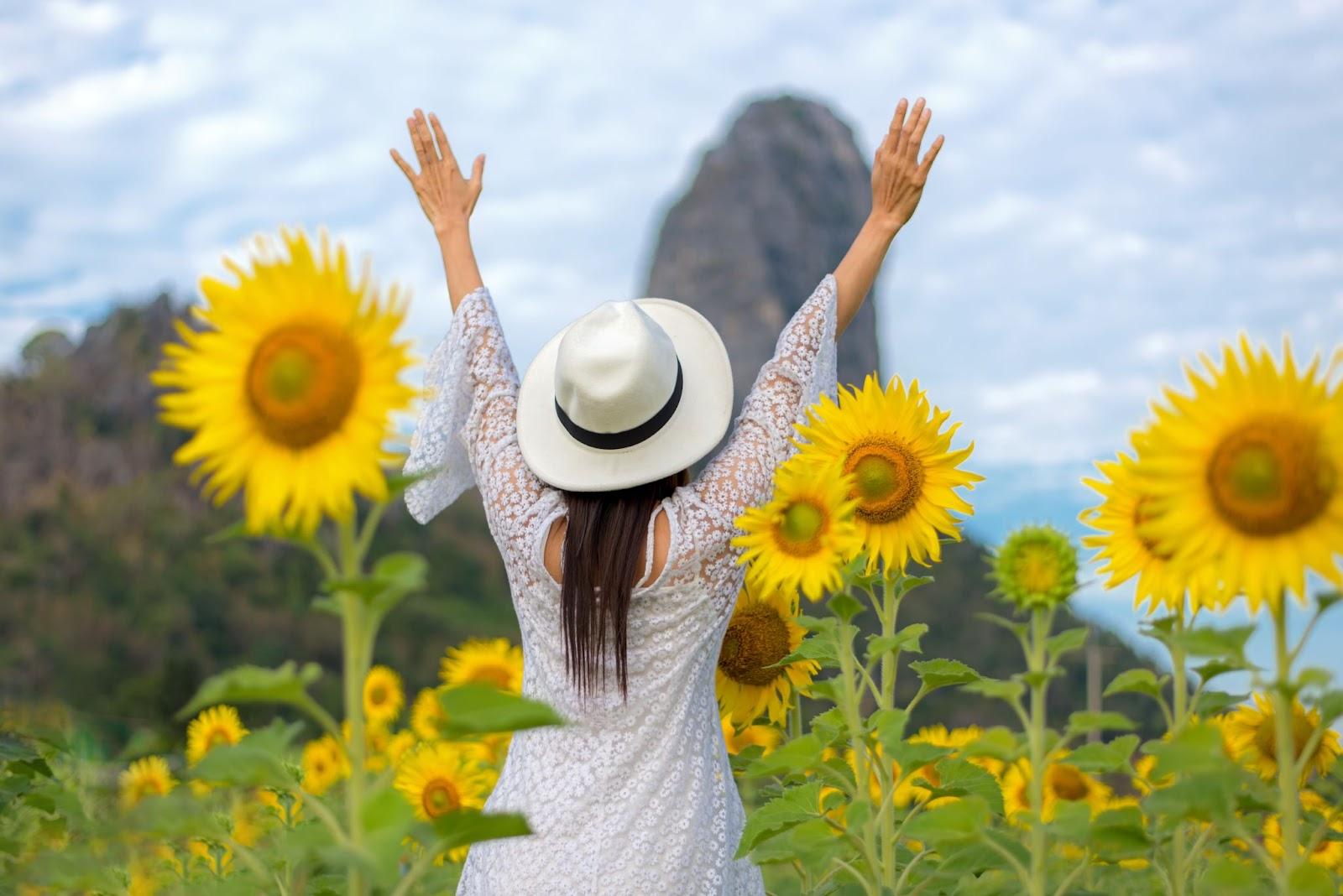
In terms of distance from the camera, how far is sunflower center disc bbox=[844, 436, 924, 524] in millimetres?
2592

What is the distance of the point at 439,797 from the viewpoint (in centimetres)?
391

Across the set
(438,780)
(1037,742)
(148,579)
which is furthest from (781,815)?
(148,579)

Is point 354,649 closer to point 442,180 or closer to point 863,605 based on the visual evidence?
point 863,605

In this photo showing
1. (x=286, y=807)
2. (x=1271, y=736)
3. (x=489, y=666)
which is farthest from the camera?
(x=489, y=666)

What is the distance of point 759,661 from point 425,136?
1.40 meters

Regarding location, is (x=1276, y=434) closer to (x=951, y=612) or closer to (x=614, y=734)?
(x=614, y=734)

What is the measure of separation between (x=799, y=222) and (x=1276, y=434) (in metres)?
101

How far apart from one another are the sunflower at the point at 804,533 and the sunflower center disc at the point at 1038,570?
362mm

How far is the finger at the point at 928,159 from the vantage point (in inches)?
116

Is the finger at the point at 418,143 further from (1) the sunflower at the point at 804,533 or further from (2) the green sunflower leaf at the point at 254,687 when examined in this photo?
(2) the green sunflower leaf at the point at 254,687

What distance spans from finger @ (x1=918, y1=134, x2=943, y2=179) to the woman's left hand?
38.6 inches

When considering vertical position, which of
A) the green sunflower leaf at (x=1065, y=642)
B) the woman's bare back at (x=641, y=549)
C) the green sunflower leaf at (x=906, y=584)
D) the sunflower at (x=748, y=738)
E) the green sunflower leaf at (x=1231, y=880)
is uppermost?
the woman's bare back at (x=641, y=549)

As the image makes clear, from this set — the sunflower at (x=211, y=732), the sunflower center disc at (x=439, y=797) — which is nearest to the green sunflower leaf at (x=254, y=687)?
the sunflower center disc at (x=439, y=797)

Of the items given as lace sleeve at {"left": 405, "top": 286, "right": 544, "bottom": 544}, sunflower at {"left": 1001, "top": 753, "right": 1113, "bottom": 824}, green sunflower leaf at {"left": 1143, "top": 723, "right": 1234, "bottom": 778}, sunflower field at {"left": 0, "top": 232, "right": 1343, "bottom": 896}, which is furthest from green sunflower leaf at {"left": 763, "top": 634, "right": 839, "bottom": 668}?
sunflower at {"left": 1001, "top": 753, "right": 1113, "bottom": 824}
